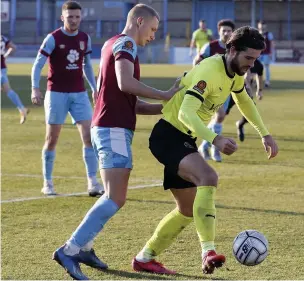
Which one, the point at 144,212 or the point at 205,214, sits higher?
the point at 205,214

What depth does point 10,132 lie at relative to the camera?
18500 millimetres

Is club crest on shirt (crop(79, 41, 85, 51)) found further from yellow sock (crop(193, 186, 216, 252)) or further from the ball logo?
yellow sock (crop(193, 186, 216, 252))

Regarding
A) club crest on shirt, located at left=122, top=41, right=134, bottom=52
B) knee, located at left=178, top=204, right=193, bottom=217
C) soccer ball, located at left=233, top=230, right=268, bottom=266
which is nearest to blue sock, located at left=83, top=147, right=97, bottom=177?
knee, located at left=178, top=204, right=193, bottom=217

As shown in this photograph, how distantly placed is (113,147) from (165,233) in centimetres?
89

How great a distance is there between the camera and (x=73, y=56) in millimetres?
11203

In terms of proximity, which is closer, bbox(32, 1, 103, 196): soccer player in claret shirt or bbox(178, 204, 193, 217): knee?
bbox(178, 204, 193, 217): knee

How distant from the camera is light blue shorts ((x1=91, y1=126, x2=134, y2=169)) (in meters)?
6.89

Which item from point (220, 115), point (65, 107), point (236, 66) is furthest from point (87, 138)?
point (236, 66)

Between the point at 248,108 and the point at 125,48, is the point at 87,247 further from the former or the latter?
the point at 248,108

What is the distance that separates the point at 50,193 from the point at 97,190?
2.15ft

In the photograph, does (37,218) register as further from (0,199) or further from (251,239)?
(251,239)

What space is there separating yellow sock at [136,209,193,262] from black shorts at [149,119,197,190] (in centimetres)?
32

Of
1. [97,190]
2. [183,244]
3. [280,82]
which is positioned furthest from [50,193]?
[280,82]

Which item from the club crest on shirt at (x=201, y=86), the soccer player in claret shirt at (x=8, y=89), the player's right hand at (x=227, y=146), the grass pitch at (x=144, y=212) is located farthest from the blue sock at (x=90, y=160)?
the soccer player in claret shirt at (x=8, y=89)
